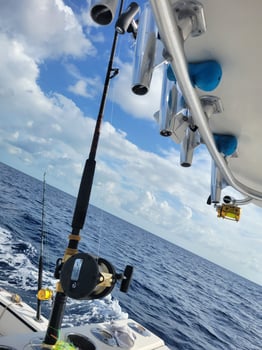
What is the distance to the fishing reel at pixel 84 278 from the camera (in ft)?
5.35

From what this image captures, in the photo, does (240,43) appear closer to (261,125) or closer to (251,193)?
(261,125)

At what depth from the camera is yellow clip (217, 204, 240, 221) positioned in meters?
2.30

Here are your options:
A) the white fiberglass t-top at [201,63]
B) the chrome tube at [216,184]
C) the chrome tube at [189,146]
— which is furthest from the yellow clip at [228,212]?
the chrome tube at [189,146]

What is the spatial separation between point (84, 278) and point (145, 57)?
1.21 m

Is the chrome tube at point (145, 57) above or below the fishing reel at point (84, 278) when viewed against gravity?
above

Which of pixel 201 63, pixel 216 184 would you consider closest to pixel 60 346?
pixel 216 184

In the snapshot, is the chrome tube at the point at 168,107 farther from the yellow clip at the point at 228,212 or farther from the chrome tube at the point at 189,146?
the yellow clip at the point at 228,212

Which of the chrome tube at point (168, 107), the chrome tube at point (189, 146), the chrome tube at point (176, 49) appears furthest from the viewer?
the chrome tube at point (189, 146)

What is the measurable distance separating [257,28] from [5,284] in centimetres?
673

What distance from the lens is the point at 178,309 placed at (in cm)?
1411

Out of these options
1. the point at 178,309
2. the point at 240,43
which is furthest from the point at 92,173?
the point at 178,309

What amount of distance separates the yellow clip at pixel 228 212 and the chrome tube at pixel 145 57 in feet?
5.49

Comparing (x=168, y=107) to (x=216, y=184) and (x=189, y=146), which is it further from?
(x=216, y=184)

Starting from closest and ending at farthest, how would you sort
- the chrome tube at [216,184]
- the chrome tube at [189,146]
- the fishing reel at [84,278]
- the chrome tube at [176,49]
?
1. the chrome tube at [176,49]
2. the chrome tube at [189,146]
3. the fishing reel at [84,278]
4. the chrome tube at [216,184]
